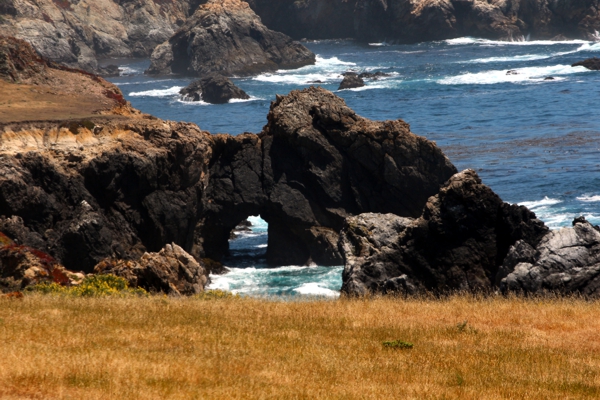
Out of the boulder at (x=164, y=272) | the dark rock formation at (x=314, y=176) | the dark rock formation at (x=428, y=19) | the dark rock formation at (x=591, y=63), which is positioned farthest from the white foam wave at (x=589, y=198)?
the dark rock formation at (x=428, y=19)

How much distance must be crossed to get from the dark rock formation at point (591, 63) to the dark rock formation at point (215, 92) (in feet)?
132

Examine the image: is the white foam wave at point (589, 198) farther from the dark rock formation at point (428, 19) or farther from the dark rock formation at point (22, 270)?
the dark rock formation at point (428, 19)

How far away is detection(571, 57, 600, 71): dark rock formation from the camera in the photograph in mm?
90188

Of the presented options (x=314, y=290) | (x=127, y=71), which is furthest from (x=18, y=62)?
(x=127, y=71)

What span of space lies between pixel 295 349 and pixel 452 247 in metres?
10.9

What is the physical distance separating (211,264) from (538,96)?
162ft

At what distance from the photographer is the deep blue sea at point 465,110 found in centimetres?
4084

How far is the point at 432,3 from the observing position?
12719cm

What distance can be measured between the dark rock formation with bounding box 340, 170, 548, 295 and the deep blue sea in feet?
25.0

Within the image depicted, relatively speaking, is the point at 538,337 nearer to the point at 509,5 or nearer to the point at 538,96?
the point at 538,96

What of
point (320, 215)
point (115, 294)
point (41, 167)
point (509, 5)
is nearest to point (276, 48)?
point (509, 5)

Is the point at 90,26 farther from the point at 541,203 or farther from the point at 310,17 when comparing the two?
the point at 541,203

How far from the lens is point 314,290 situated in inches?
1302

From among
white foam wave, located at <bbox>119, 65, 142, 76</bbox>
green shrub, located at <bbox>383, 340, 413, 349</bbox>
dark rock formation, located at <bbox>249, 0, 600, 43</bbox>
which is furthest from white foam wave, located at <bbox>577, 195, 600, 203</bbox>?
dark rock formation, located at <bbox>249, 0, 600, 43</bbox>
